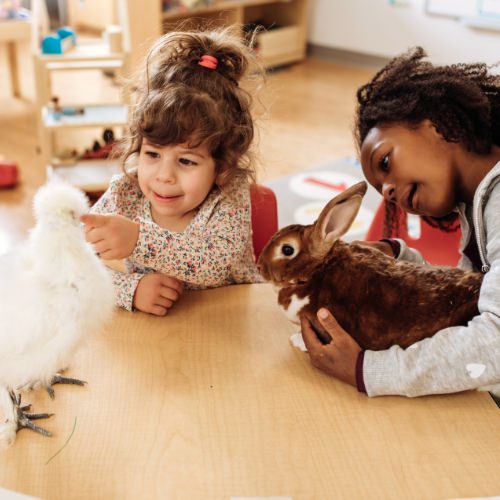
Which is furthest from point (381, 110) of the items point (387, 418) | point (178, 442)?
point (178, 442)

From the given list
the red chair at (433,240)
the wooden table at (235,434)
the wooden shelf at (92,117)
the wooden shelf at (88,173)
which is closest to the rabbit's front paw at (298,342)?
the wooden table at (235,434)

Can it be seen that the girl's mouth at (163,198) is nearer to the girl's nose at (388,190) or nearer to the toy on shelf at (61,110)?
the girl's nose at (388,190)

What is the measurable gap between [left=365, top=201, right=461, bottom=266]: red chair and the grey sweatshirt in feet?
2.24

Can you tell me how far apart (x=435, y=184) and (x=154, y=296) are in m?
0.45

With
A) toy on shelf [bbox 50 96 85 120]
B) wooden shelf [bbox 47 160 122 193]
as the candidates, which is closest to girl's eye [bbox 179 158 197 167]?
wooden shelf [bbox 47 160 122 193]

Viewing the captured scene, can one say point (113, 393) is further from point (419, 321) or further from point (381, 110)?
point (381, 110)

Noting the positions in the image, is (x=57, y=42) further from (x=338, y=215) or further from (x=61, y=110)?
(x=338, y=215)

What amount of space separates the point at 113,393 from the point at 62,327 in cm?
14

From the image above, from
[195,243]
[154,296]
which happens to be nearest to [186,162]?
[195,243]

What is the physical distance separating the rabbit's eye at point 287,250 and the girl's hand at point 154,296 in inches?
8.7

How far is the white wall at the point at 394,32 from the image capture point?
419 cm

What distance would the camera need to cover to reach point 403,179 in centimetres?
98

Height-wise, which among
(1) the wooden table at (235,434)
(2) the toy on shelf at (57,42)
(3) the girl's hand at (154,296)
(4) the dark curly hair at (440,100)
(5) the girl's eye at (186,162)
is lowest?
(1) the wooden table at (235,434)

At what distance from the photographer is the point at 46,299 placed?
0.74 metres
